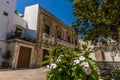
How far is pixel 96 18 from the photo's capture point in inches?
164

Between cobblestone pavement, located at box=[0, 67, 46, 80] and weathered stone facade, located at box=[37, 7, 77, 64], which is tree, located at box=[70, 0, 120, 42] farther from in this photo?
weathered stone facade, located at box=[37, 7, 77, 64]

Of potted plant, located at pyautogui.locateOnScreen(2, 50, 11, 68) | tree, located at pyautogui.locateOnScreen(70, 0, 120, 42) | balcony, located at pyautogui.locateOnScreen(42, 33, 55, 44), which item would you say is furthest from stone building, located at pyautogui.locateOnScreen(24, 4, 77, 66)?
tree, located at pyautogui.locateOnScreen(70, 0, 120, 42)

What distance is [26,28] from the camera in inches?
695

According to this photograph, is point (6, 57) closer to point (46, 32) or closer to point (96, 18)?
point (46, 32)

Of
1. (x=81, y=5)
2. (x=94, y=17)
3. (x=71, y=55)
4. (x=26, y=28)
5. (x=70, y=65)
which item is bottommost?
(x=70, y=65)

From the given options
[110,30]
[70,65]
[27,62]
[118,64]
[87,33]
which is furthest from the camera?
[27,62]

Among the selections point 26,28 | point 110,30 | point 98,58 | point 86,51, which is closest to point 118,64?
point 110,30

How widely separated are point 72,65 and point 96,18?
3.08 m

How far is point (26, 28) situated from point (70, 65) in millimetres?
17005

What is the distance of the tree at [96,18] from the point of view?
365 centimetres

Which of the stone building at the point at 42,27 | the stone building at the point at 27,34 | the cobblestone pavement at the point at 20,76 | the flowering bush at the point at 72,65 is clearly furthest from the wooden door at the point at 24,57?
the flowering bush at the point at 72,65

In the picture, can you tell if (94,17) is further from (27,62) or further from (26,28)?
(26,28)

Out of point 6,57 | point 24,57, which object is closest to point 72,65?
point 6,57

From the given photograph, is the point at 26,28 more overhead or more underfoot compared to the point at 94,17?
more overhead
